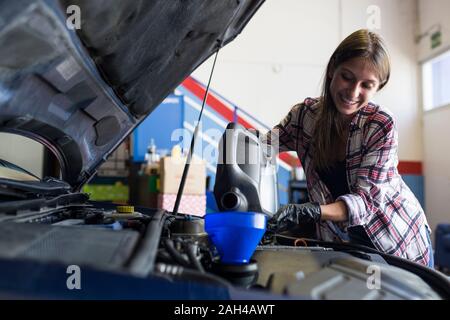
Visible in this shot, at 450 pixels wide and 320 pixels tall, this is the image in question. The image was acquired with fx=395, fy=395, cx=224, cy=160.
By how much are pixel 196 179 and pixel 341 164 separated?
2.40 meters

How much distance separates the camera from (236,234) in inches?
24.8

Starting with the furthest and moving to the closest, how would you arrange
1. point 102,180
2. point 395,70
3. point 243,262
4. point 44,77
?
point 395,70
point 102,180
point 44,77
point 243,262

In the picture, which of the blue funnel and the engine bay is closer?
the engine bay

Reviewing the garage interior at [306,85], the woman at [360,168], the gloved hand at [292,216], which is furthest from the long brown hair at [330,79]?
the garage interior at [306,85]

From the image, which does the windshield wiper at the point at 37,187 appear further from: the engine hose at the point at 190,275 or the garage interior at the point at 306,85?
the garage interior at the point at 306,85

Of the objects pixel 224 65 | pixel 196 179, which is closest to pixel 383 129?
pixel 196 179

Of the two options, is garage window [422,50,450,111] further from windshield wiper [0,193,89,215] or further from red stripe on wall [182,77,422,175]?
windshield wiper [0,193,89,215]

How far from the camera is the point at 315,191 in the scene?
1.41 m

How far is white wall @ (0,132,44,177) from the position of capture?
3.20 m

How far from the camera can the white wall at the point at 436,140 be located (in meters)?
4.91

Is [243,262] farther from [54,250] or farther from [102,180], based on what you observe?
[102,180]

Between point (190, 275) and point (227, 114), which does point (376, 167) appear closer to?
point (190, 275)

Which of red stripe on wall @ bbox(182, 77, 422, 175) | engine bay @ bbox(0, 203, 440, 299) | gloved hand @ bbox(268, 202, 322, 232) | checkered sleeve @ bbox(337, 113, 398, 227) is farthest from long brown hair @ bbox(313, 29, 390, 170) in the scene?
red stripe on wall @ bbox(182, 77, 422, 175)

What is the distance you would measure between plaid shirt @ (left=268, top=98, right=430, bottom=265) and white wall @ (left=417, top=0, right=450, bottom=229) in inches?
165
